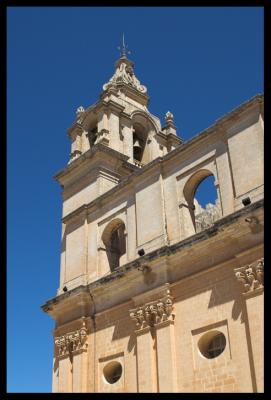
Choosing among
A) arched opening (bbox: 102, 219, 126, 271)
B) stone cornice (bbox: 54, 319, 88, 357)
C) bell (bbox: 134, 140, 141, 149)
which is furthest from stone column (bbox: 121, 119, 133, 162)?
stone cornice (bbox: 54, 319, 88, 357)

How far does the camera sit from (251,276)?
41.7 feet

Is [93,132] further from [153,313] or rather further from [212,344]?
[212,344]

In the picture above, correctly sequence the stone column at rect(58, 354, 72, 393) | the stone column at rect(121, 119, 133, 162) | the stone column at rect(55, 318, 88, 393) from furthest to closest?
the stone column at rect(121, 119, 133, 162) < the stone column at rect(58, 354, 72, 393) < the stone column at rect(55, 318, 88, 393)

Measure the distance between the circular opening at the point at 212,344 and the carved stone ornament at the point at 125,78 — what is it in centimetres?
1366

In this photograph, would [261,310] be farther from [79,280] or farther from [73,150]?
[73,150]

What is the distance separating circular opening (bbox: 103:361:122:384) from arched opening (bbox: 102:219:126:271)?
339cm

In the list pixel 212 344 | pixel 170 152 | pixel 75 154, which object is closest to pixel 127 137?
pixel 75 154

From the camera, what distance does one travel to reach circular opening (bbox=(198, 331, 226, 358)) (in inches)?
527

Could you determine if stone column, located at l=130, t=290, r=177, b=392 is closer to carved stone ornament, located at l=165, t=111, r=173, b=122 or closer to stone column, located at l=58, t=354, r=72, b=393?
stone column, located at l=58, t=354, r=72, b=393

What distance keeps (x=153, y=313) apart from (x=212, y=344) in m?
2.00

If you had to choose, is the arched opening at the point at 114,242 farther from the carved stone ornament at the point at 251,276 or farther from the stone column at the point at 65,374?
the carved stone ornament at the point at 251,276

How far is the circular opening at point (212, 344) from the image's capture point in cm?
1340

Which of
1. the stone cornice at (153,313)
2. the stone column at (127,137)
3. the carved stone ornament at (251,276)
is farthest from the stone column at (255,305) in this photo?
the stone column at (127,137)

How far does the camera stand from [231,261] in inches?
535
